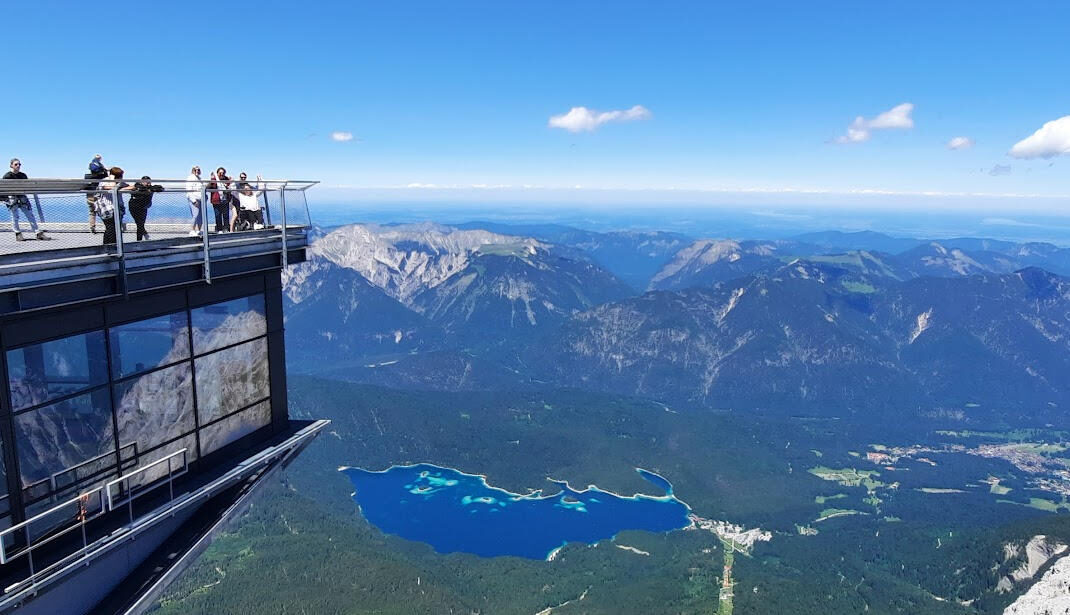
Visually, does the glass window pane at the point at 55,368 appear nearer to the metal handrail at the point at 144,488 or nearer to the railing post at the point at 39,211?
the metal handrail at the point at 144,488

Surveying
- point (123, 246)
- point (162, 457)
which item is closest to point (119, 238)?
point (123, 246)

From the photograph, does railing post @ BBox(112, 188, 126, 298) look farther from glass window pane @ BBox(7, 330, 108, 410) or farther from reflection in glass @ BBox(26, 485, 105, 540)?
reflection in glass @ BBox(26, 485, 105, 540)

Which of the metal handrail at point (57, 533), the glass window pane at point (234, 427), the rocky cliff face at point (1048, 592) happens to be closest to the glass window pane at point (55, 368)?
the metal handrail at point (57, 533)

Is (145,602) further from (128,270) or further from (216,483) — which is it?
(128,270)

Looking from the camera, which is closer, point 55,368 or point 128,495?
point 55,368

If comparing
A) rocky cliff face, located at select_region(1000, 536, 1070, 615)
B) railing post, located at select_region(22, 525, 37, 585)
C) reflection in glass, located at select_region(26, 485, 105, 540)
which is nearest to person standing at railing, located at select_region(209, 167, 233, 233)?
reflection in glass, located at select_region(26, 485, 105, 540)

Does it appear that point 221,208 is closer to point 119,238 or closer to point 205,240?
point 205,240
